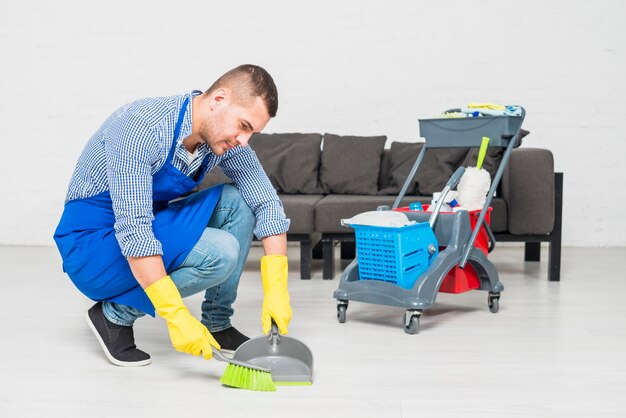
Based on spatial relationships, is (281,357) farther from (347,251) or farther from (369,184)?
(347,251)

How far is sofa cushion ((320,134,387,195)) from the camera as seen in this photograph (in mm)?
4301

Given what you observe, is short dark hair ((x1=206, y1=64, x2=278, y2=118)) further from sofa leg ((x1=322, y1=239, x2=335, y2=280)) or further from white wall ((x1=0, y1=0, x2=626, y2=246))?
white wall ((x1=0, y1=0, x2=626, y2=246))

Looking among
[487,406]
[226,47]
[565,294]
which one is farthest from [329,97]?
[487,406]

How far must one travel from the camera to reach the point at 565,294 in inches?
136

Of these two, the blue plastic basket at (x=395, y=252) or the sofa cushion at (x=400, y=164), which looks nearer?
the blue plastic basket at (x=395, y=252)

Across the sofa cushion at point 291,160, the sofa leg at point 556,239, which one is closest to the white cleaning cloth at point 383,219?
the sofa leg at point 556,239

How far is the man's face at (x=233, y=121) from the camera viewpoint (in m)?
2.03

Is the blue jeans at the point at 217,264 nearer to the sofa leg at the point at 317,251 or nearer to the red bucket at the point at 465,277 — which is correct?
the red bucket at the point at 465,277

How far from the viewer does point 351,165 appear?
4348mm

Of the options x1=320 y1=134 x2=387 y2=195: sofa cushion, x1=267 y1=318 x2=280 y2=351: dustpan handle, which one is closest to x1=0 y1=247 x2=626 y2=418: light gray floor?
x1=267 y1=318 x2=280 y2=351: dustpan handle

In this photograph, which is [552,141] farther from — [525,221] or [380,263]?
[380,263]

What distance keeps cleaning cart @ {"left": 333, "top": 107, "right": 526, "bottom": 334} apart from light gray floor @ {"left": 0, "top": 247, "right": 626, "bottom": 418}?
11 cm

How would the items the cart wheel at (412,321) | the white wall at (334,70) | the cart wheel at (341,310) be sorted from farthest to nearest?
the white wall at (334,70)
the cart wheel at (341,310)
the cart wheel at (412,321)

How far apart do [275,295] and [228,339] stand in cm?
38
